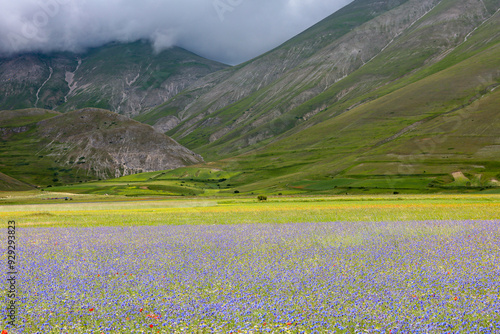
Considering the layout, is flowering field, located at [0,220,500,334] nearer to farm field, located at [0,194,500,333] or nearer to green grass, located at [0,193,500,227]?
farm field, located at [0,194,500,333]

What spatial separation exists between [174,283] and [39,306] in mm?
4969

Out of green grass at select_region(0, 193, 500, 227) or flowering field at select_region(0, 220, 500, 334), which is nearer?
flowering field at select_region(0, 220, 500, 334)

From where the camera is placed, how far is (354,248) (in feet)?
70.9

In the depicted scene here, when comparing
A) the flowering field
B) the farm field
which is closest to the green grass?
the farm field

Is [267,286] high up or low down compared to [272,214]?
down

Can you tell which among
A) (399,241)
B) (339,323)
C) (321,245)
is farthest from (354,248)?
(339,323)

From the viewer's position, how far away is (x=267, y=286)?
582 inches

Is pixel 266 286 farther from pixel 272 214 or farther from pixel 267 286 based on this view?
pixel 272 214

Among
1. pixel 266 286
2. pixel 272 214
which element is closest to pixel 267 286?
pixel 266 286

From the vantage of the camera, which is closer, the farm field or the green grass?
the farm field

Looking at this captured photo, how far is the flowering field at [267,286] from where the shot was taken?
37.1 feet

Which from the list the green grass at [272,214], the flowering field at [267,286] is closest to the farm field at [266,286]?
the flowering field at [267,286]

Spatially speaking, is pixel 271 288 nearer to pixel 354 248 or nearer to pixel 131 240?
pixel 354 248

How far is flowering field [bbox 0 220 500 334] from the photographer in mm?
11305
